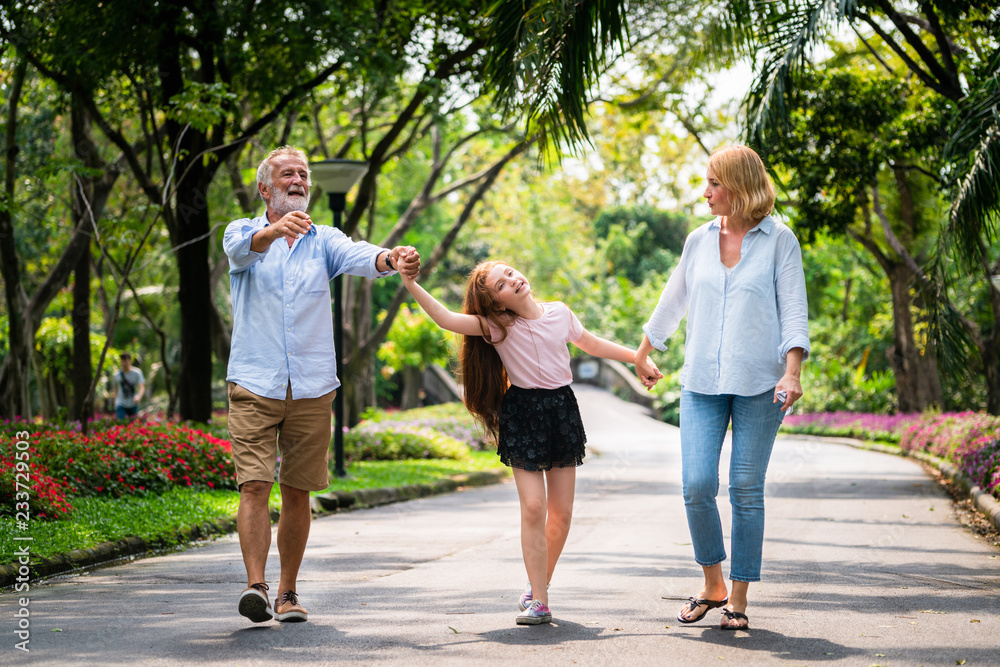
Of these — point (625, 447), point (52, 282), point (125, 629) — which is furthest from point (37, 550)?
point (625, 447)

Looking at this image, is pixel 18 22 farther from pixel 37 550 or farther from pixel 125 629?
pixel 125 629

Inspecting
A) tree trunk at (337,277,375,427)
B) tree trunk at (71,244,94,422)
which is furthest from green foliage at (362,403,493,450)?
tree trunk at (71,244,94,422)

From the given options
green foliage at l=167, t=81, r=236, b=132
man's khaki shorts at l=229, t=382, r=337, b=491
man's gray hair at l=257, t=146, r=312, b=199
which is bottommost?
man's khaki shorts at l=229, t=382, r=337, b=491

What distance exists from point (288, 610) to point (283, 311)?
1361 millimetres

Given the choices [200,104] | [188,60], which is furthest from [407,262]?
[188,60]

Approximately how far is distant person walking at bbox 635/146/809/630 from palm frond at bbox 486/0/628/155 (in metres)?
3.13

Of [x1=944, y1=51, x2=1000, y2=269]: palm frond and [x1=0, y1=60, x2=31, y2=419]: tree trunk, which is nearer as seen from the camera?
[x1=944, y1=51, x2=1000, y2=269]: palm frond

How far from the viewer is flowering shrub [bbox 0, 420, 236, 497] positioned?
8.92 meters

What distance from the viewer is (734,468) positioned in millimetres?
4430

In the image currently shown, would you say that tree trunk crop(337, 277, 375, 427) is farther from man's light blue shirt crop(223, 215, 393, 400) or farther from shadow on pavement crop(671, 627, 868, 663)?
shadow on pavement crop(671, 627, 868, 663)

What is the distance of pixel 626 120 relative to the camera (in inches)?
758

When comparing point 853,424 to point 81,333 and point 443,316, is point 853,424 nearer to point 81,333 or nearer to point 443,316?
point 81,333

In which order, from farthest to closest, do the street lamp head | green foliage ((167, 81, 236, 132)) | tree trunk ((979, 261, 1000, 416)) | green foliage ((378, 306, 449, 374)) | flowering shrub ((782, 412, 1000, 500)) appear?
green foliage ((378, 306, 449, 374))
tree trunk ((979, 261, 1000, 416))
the street lamp head
flowering shrub ((782, 412, 1000, 500))
green foliage ((167, 81, 236, 132))

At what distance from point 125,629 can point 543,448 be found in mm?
2034
